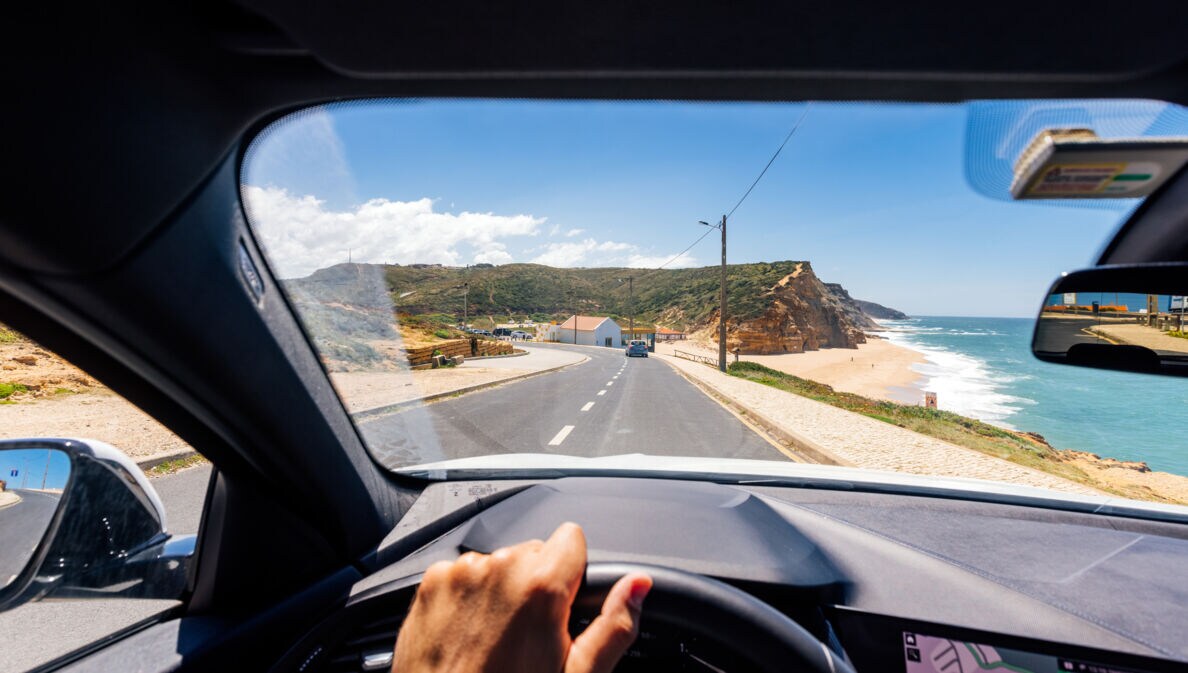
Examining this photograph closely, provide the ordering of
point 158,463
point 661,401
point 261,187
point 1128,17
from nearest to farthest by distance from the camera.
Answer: point 1128,17 < point 261,187 < point 158,463 < point 661,401

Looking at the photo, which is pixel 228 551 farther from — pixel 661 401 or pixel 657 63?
pixel 661 401

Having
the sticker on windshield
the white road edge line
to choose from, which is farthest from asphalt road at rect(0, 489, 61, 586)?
the white road edge line

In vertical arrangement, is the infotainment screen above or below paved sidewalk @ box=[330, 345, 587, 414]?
below

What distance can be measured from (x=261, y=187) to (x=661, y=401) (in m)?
8.61

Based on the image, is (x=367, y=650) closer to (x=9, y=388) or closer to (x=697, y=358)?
(x=9, y=388)

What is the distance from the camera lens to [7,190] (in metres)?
0.93

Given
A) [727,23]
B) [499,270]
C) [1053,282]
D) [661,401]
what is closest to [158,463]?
[499,270]

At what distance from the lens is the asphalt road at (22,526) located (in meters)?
1.57

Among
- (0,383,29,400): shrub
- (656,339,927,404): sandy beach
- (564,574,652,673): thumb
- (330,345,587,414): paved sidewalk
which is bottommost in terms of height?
(656,339,927,404): sandy beach

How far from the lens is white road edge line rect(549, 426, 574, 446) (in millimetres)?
4922

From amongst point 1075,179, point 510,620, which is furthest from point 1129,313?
point 510,620

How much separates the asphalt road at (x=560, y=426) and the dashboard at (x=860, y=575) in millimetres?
538

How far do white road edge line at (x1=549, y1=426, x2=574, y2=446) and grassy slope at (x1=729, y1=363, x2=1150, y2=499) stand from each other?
3.85 m

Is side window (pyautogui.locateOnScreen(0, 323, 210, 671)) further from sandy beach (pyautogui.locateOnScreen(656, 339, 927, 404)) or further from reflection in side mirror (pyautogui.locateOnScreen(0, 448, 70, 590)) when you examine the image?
sandy beach (pyautogui.locateOnScreen(656, 339, 927, 404))
